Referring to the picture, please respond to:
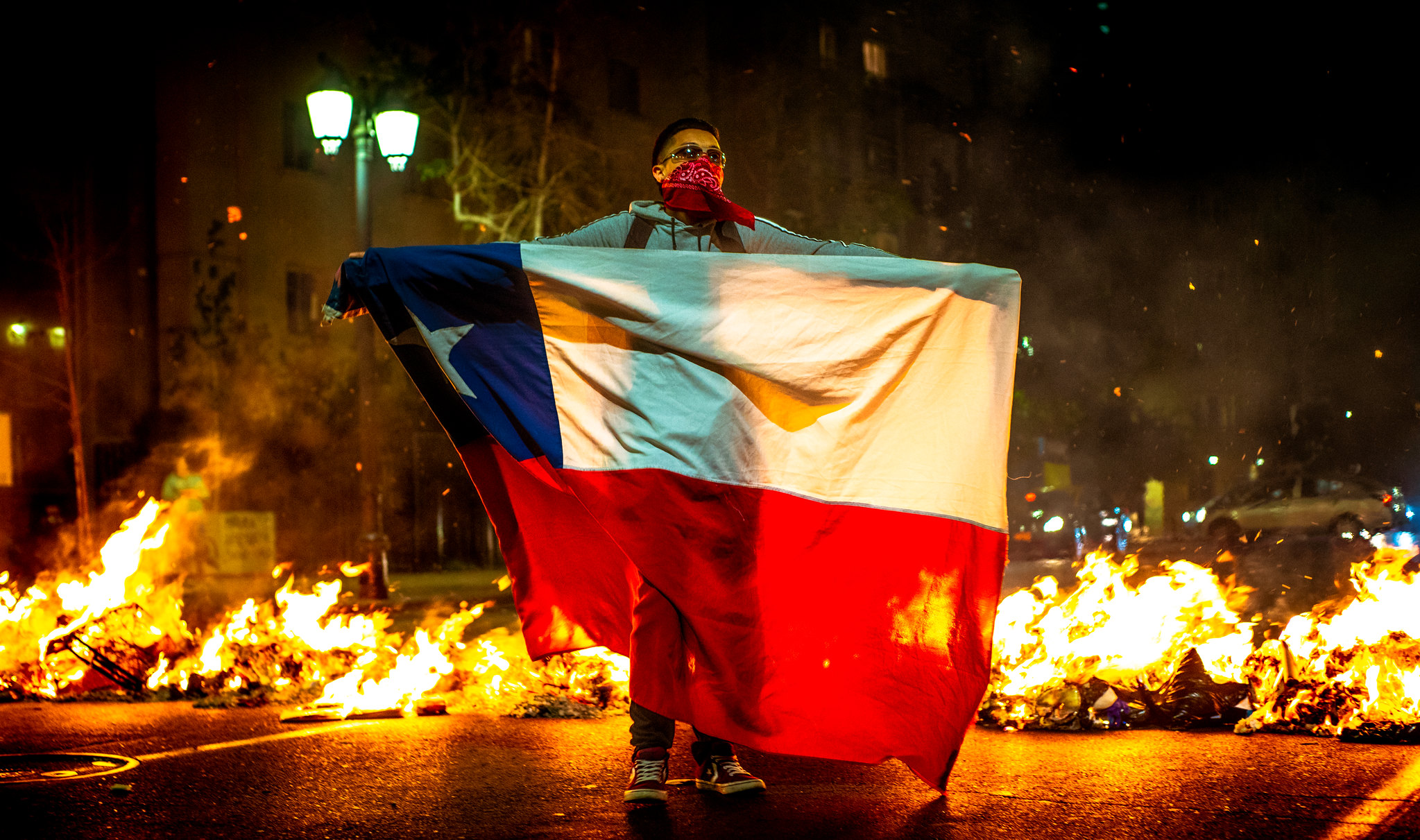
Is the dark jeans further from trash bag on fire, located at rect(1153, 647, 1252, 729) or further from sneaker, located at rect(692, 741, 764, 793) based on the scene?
trash bag on fire, located at rect(1153, 647, 1252, 729)

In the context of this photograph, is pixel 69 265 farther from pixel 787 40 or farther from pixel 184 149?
pixel 787 40

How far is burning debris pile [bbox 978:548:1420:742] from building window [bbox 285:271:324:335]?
1890 centimetres

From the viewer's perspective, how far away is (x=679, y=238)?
176 inches

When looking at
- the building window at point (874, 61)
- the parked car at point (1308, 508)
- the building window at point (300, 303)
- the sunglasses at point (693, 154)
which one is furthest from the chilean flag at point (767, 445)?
the building window at point (874, 61)

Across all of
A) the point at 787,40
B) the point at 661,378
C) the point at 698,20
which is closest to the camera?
the point at 661,378

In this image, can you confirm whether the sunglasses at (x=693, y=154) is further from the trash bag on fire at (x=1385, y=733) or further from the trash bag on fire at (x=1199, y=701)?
the trash bag on fire at (x=1385, y=733)

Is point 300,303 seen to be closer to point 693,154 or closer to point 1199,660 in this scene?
point 693,154

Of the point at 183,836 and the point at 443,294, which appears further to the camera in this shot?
the point at 443,294

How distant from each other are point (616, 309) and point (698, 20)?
84.5 ft

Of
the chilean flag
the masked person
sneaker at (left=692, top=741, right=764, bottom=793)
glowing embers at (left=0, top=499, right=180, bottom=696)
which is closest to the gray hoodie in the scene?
the masked person

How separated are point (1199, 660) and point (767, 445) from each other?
7.46 ft

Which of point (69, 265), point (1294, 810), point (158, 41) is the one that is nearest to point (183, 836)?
point (1294, 810)

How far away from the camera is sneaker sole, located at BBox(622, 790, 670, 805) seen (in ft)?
12.1

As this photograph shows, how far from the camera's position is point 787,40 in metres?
31.0
